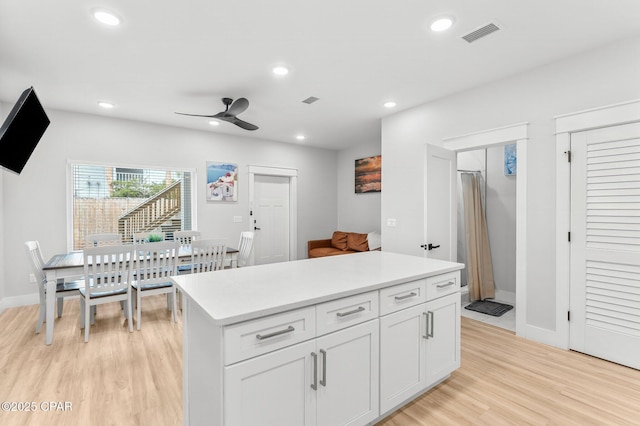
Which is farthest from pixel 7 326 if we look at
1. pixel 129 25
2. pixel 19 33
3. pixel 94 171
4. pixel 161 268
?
pixel 129 25

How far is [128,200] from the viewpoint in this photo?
4676 millimetres

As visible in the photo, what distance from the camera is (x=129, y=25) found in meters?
2.25

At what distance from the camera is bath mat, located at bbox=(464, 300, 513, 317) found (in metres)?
3.76

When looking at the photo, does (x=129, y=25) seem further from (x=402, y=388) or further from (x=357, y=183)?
(x=357, y=183)

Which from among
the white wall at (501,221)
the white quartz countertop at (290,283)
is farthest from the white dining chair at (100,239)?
the white wall at (501,221)

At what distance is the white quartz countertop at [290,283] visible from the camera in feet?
4.38

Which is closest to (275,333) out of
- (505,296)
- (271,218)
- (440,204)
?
(440,204)

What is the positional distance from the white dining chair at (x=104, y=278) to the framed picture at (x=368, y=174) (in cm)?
432

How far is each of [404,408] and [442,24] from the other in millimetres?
2670

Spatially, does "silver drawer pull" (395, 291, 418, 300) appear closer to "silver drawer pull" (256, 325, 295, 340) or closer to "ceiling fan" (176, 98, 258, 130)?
"silver drawer pull" (256, 325, 295, 340)

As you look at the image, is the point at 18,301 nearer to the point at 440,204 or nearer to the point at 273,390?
the point at 273,390

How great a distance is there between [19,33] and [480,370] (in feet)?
14.4

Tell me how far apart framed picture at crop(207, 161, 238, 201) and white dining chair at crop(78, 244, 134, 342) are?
2239 millimetres

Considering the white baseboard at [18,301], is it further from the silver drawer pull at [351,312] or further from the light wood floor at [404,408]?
the silver drawer pull at [351,312]
